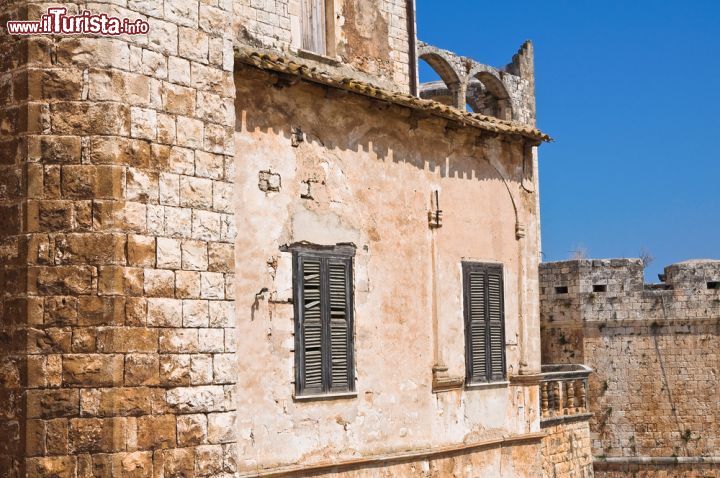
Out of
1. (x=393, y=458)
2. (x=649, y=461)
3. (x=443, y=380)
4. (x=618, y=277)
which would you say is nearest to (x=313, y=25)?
(x=443, y=380)

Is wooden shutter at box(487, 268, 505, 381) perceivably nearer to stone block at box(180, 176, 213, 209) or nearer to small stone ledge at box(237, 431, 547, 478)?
small stone ledge at box(237, 431, 547, 478)

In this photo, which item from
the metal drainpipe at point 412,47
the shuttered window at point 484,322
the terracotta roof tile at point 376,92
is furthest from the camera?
the metal drainpipe at point 412,47

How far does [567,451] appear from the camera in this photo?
1809 cm

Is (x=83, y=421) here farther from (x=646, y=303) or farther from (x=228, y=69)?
(x=646, y=303)

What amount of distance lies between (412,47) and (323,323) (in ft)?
17.1

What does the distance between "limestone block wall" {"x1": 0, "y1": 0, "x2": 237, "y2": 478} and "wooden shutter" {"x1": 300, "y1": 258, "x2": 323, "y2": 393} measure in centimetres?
284

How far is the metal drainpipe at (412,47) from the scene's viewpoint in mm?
15156

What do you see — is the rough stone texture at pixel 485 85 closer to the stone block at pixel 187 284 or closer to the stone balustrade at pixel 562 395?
the stone balustrade at pixel 562 395

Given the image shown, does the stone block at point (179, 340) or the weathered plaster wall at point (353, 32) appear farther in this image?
the weathered plaster wall at point (353, 32)

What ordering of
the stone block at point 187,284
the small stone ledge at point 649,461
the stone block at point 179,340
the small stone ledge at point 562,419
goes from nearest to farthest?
the stone block at point 179,340
the stone block at point 187,284
the small stone ledge at point 562,419
the small stone ledge at point 649,461

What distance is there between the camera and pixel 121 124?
794 cm

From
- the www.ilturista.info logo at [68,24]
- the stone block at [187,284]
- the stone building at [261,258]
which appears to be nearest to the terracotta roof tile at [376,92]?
the stone building at [261,258]

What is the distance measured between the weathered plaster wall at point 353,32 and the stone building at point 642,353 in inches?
459

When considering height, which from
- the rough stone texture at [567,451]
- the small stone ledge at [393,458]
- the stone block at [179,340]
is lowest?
the rough stone texture at [567,451]
